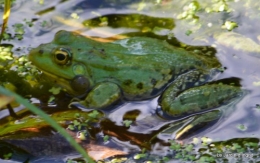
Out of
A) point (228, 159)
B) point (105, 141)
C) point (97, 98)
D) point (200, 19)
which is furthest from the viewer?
point (200, 19)

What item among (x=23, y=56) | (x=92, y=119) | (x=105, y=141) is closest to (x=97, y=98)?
(x=92, y=119)

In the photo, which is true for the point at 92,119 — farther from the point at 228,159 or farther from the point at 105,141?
the point at 228,159

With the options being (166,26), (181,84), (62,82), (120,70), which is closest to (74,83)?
(62,82)

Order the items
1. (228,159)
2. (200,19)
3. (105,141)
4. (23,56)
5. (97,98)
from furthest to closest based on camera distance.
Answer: (200,19) → (23,56) → (97,98) → (105,141) → (228,159)

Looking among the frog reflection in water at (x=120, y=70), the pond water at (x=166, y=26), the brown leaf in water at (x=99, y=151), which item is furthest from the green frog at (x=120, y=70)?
the brown leaf in water at (x=99, y=151)

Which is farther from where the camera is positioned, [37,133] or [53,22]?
[53,22]

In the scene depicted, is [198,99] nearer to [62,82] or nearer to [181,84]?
[181,84]

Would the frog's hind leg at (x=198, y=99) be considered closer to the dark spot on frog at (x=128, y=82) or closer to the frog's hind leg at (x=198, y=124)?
the frog's hind leg at (x=198, y=124)

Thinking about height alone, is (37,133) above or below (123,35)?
below
